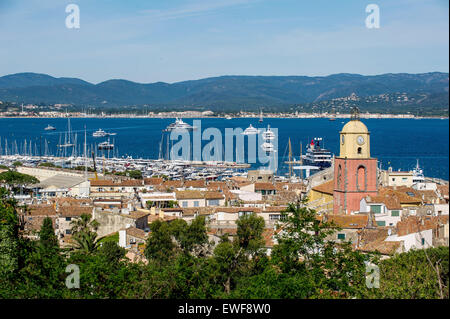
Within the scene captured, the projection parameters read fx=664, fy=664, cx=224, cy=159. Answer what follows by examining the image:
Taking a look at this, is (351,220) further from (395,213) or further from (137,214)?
(137,214)

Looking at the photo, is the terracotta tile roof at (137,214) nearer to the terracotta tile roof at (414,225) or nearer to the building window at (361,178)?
the building window at (361,178)

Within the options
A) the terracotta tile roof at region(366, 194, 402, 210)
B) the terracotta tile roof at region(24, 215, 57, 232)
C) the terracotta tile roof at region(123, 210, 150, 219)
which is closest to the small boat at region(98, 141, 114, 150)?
the terracotta tile roof at region(123, 210, 150, 219)

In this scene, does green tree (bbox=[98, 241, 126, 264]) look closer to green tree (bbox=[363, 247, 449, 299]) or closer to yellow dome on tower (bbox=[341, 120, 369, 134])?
green tree (bbox=[363, 247, 449, 299])

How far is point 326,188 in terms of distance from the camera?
22.5m

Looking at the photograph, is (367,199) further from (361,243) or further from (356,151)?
(361,243)

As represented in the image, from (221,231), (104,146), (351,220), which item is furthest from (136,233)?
(104,146)

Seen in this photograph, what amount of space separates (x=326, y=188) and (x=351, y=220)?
4687 millimetres

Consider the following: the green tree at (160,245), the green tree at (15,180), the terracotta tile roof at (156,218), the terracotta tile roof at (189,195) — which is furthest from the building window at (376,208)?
the green tree at (15,180)

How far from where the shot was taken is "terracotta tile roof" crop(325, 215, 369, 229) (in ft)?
56.4

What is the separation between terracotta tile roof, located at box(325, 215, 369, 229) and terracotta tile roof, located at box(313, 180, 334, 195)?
3.49 meters

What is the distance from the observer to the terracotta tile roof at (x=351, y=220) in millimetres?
17203

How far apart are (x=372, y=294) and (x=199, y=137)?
113 m

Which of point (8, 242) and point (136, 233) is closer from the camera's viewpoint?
point (8, 242)

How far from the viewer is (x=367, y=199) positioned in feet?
64.4
